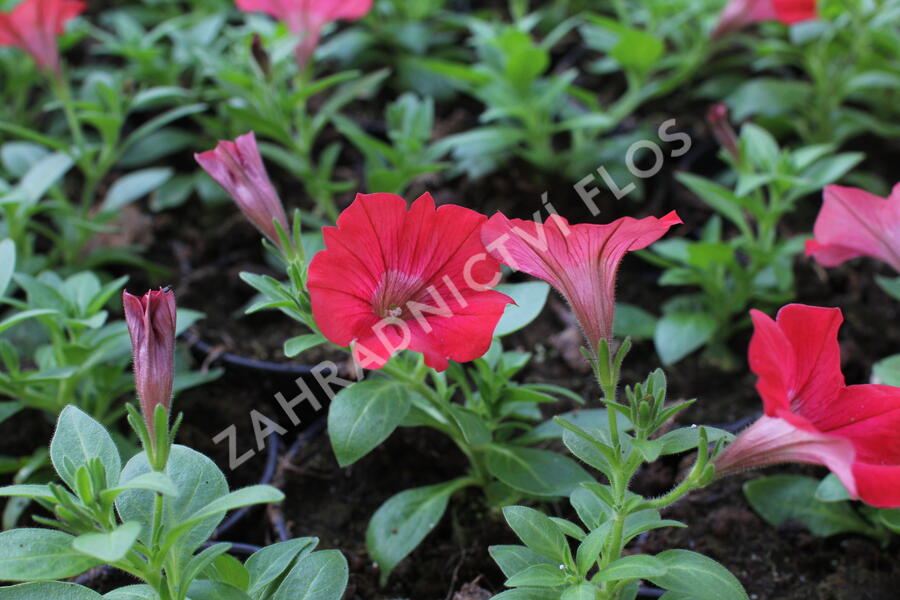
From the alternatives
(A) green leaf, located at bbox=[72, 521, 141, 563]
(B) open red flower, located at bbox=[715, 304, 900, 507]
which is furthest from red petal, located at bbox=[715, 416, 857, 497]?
(A) green leaf, located at bbox=[72, 521, 141, 563]

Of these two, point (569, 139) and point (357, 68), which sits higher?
point (357, 68)

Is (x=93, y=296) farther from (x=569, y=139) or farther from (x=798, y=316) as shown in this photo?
(x=569, y=139)

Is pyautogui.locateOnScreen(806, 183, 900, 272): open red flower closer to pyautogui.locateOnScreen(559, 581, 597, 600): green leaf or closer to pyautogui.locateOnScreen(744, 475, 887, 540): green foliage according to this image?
pyautogui.locateOnScreen(744, 475, 887, 540): green foliage

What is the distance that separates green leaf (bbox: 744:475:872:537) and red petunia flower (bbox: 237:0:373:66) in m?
1.46

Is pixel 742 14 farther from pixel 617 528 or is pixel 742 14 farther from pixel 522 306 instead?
pixel 617 528

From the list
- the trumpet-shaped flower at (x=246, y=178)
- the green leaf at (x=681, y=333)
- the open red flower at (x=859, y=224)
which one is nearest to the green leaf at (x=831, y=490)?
the open red flower at (x=859, y=224)

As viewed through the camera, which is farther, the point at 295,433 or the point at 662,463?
the point at 295,433

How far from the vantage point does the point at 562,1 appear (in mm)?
3061

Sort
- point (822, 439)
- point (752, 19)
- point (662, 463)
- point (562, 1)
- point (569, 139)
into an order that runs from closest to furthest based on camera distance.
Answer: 1. point (822, 439)
2. point (662, 463)
3. point (752, 19)
4. point (569, 139)
5. point (562, 1)

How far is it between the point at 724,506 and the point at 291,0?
157 centimetres

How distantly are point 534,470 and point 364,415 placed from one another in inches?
12.4

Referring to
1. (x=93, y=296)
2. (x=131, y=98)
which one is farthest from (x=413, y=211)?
(x=131, y=98)

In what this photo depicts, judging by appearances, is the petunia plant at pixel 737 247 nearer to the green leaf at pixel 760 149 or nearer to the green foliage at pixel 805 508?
the green leaf at pixel 760 149

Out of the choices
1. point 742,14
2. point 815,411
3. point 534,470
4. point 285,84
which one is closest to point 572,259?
point 815,411
